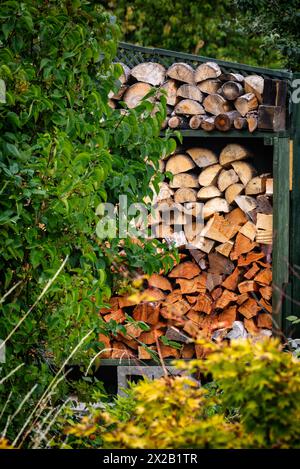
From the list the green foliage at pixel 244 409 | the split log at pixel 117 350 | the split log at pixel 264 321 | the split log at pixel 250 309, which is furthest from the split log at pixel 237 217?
the green foliage at pixel 244 409

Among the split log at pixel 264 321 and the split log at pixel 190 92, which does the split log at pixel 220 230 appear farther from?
the split log at pixel 190 92

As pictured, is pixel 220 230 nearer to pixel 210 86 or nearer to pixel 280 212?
pixel 280 212

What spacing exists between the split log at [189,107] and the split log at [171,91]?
0.06m

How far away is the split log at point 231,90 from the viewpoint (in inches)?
225

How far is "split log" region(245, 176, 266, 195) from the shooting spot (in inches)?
228

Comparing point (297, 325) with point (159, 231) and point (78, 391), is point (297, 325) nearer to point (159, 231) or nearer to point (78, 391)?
point (159, 231)

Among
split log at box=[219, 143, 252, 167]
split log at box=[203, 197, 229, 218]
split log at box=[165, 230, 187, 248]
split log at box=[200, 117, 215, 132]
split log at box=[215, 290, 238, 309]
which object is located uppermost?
split log at box=[200, 117, 215, 132]

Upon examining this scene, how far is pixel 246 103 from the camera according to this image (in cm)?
571

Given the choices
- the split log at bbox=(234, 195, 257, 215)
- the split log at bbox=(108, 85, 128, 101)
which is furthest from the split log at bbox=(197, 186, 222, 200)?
the split log at bbox=(108, 85, 128, 101)

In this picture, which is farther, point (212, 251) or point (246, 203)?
point (212, 251)

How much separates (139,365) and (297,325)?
101 cm

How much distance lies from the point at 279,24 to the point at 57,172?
16.5 ft

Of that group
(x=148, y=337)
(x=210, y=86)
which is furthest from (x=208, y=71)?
(x=148, y=337)

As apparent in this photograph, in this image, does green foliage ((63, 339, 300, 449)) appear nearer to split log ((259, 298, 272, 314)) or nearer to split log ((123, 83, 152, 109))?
split log ((259, 298, 272, 314))
